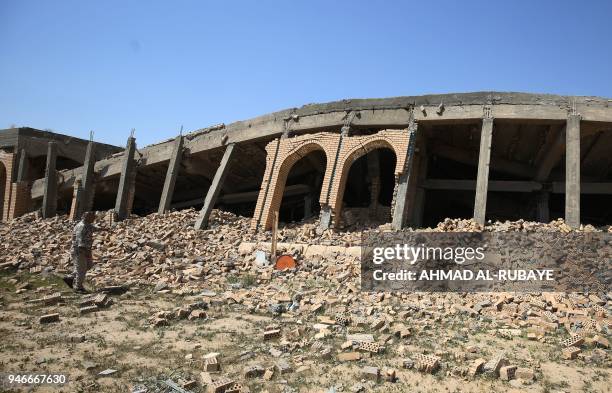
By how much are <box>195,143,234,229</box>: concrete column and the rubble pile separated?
0.79 meters

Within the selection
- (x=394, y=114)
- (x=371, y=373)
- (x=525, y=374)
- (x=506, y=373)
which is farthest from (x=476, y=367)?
(x=394, y=114)

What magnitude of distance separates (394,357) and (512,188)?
9087mm

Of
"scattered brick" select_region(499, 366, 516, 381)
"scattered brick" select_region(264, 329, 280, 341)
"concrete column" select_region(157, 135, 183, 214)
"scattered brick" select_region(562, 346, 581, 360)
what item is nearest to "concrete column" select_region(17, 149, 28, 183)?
"concrete column" select_region(157, 135, 183, 214)

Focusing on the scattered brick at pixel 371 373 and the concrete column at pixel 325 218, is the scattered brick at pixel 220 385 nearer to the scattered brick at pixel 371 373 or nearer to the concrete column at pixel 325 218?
the scattered brick at pixel 371 373

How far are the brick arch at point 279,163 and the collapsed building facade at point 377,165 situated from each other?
0.03 meters

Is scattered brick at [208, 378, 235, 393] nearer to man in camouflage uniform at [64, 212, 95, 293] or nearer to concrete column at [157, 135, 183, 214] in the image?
man in camouflage uniform at [64, 212, 95, 293]

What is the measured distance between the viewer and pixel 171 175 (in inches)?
604

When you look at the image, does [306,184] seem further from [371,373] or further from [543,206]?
[371,373]

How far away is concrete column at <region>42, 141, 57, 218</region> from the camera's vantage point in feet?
56.8

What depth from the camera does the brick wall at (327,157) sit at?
1158cm

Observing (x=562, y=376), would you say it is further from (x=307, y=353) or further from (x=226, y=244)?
(x=226, y=244)

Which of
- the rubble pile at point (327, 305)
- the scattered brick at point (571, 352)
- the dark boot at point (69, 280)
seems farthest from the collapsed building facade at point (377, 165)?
the scattered brick at point (571, 352)

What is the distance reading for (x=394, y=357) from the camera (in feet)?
16.6

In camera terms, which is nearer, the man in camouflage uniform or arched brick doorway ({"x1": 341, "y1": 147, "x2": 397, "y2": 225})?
the man in camouflage uniform
